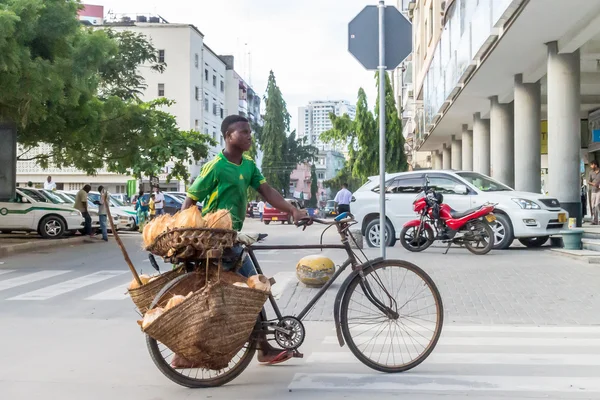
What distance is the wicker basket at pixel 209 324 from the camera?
4.52 m

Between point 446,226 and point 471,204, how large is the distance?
1551 mm

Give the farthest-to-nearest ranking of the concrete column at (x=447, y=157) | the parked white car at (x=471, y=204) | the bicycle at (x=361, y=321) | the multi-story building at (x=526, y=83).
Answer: the concrete column at (x=447, y=157), the multi-story building at (x=526, y=83), the parked white car at (x=471, y=204), the bicycle at (x=361, y=321)

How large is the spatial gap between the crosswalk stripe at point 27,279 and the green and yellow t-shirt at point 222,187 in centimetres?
669

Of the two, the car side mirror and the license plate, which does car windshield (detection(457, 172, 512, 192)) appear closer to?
the car side mirror

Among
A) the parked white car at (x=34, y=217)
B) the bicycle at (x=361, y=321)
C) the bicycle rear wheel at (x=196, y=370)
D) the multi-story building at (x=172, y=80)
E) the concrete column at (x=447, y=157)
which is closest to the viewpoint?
the bicycle rear wheel at (x=196, y=370)

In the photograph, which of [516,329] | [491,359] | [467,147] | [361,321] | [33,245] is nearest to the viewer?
[361,321]

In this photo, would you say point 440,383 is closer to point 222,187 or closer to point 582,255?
point 222,187

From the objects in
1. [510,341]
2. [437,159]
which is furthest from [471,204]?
[437,159]

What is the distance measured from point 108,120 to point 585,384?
1779cm

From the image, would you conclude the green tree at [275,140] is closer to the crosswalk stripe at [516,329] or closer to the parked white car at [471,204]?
the parked white car at [471,204]

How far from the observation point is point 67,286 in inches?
439

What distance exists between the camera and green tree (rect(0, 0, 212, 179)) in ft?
48.9

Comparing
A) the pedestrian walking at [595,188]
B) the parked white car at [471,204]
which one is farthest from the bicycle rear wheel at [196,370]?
the pedestrian walking at [595,188]

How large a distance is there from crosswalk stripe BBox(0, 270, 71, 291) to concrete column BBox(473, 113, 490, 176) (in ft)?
65.2
